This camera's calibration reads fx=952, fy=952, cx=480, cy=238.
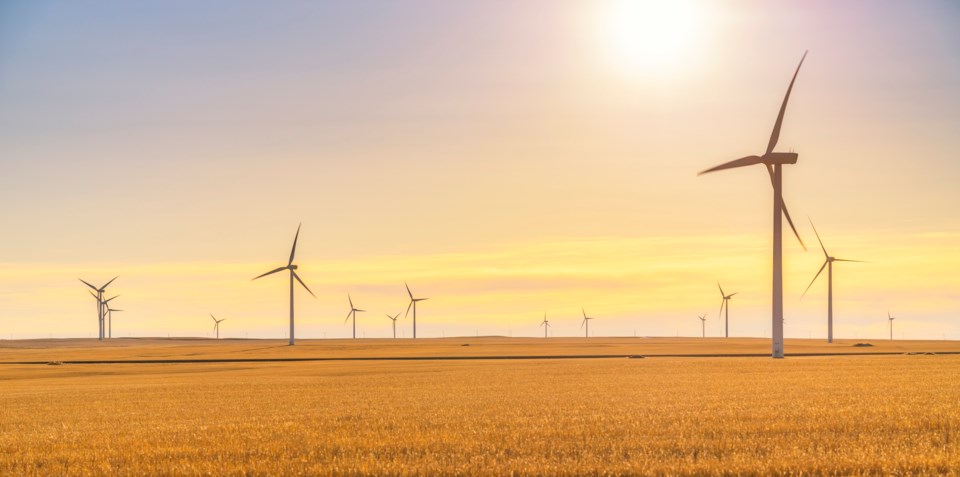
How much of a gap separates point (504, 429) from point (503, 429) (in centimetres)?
3

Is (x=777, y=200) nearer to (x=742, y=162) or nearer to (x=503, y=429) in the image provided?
(x=742, y=162)

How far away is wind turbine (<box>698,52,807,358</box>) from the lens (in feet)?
318

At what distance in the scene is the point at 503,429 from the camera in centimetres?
2941

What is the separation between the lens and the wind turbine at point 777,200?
318ft

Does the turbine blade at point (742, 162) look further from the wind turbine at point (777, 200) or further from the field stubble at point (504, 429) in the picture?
the field stubble at point (504, 429)

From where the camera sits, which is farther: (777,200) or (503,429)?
(777,200)

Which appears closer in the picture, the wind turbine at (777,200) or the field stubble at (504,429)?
the field stubble at (504,429)

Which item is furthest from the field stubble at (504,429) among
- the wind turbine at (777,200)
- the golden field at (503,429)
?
the wind turbine at (777,200)

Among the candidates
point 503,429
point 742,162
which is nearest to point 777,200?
point 742,162

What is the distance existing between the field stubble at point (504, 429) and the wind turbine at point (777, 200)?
44002mm

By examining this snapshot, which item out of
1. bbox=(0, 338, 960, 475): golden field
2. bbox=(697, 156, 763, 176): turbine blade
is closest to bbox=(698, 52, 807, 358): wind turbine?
bbox=(697, 156, 763, 176): turbine blade

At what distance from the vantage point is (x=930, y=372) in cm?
6188

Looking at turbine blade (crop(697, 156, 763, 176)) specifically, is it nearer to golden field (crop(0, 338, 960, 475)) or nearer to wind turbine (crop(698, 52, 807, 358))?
wind turbine (crop(698, 52, 807, 358))

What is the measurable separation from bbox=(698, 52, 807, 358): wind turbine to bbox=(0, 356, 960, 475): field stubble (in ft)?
144
